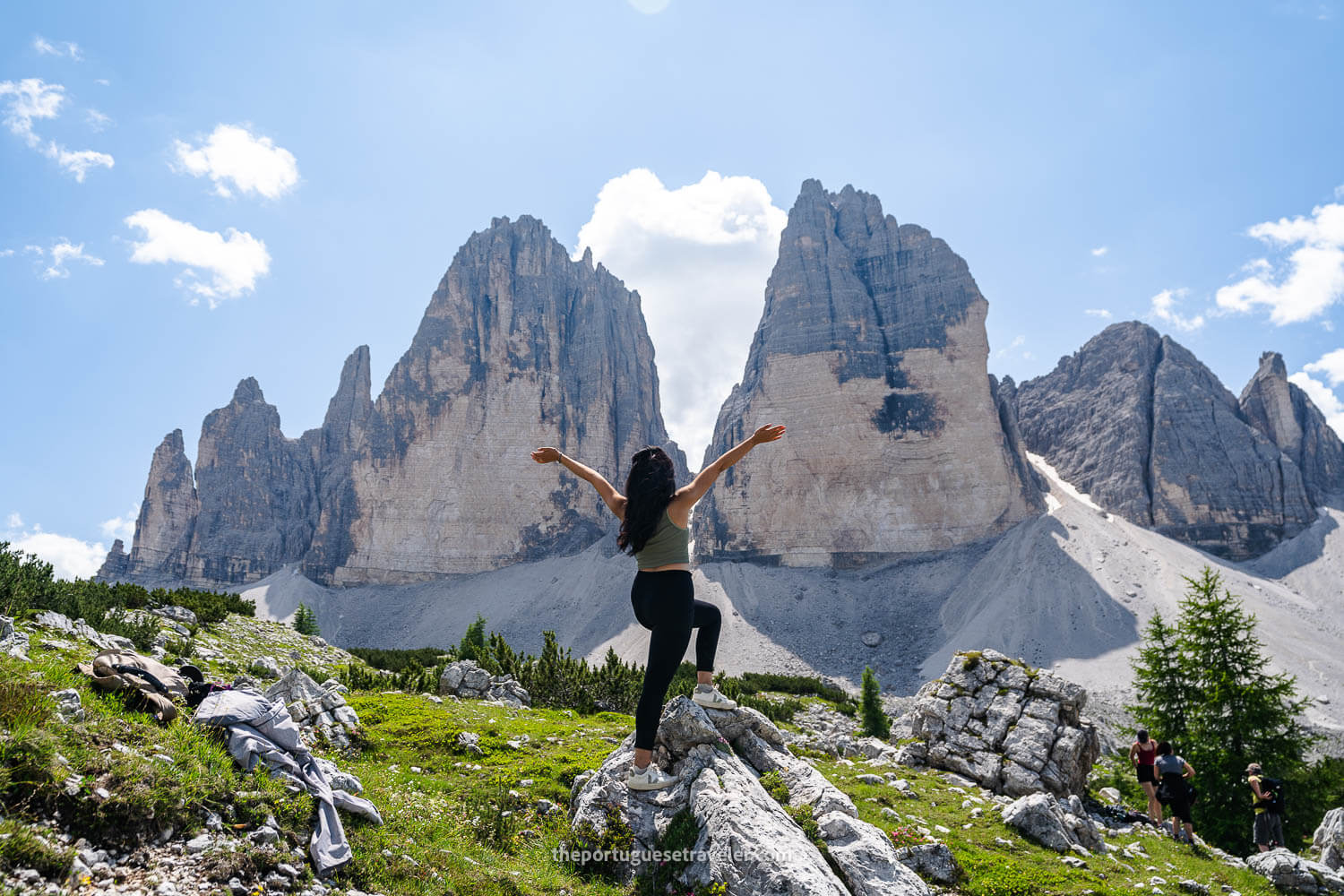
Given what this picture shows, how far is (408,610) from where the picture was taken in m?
88.4

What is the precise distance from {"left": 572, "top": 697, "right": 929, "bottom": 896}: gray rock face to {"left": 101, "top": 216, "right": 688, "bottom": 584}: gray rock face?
91099 mm

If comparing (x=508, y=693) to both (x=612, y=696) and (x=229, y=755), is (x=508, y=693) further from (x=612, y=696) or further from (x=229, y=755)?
(x=229, y=755)

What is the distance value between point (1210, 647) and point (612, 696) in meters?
16.9

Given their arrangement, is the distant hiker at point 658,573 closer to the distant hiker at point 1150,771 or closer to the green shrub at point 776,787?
the green shrub at point 776,787

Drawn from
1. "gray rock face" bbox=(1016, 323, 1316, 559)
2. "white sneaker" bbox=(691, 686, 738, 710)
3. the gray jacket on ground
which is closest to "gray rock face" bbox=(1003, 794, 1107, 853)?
"white sneaker" bbox=(691, 686, 738, 710)

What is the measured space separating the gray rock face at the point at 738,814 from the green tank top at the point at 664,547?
1.95 meters

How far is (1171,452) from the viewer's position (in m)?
85.6

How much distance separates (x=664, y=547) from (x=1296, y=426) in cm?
12032

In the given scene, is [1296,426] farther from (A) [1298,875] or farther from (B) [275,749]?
(B) [275,749]

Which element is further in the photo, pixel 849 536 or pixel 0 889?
pixel 849 536

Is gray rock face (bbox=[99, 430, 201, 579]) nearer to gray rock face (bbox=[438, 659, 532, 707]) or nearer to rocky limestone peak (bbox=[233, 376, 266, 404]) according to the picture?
rocky limestone peak (bbox=[233, 376, 266, 404])

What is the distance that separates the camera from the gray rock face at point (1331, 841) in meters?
12.8

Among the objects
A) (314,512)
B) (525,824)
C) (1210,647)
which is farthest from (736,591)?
(314,512)

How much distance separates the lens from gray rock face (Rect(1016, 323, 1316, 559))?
80125mm
